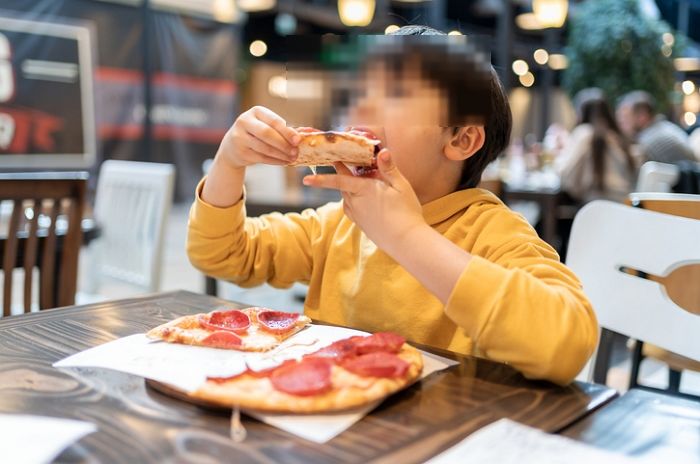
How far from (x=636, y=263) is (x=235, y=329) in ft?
2.77

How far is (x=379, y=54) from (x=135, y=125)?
656cm

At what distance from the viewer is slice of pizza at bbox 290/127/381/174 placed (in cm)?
93

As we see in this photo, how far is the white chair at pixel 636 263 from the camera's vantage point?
48.4 inches

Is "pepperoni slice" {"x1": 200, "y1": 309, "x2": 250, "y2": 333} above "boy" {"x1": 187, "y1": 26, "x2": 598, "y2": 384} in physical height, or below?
below

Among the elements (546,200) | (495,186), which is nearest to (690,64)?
(546,200)

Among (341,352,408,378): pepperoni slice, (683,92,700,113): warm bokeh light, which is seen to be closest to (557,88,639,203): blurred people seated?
(341,352,408,378): pepperoni slice

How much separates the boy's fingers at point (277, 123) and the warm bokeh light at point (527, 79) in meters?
15.2

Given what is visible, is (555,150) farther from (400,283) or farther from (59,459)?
(59,459)

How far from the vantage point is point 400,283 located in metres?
1.14

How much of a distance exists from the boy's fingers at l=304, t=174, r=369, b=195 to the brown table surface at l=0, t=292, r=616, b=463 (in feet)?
0.91

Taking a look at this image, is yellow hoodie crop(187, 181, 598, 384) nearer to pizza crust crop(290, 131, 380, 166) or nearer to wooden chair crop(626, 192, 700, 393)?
pizza crust crop(290, 131, 380, 166)

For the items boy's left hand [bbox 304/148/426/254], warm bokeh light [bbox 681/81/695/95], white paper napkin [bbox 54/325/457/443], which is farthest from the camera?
warm bokeh light [bbox 681/81/695/95]

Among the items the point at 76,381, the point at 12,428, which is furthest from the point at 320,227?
the point at 12,428

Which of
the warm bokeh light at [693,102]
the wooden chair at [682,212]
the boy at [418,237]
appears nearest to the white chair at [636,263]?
the wooden chair at [682,212]
